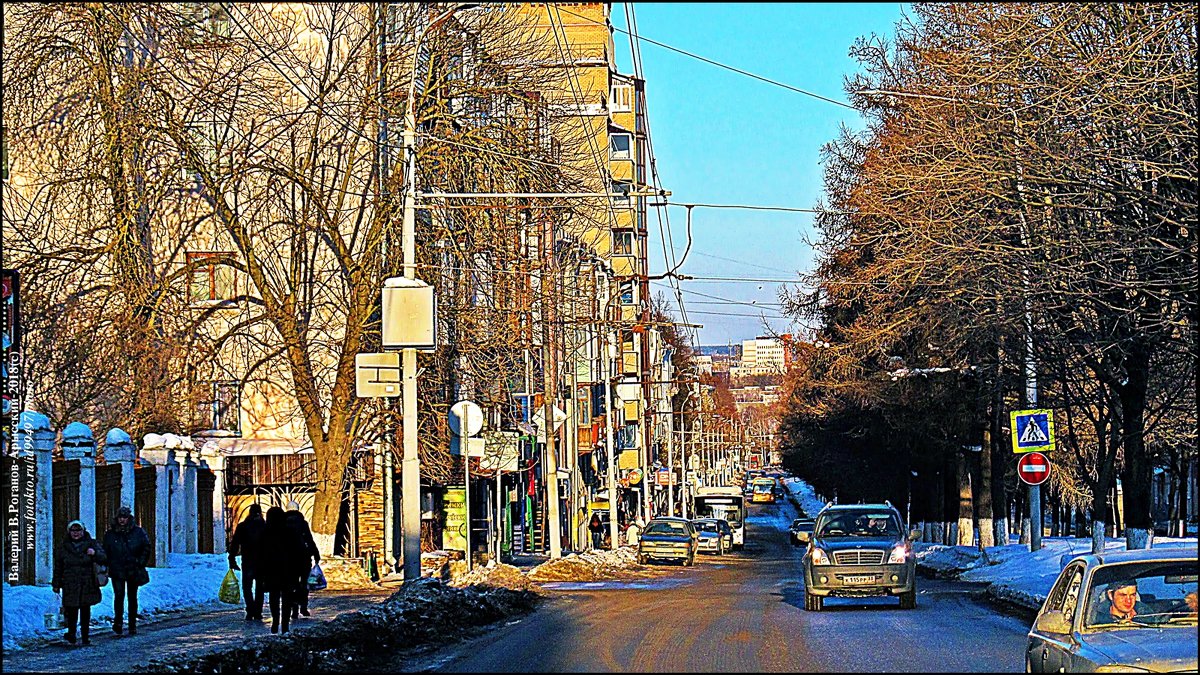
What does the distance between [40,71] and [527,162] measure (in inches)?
355

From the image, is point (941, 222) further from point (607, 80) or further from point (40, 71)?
point (607, 80)

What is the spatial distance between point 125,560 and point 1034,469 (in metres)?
17.7

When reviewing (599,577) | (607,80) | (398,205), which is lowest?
(599,577)

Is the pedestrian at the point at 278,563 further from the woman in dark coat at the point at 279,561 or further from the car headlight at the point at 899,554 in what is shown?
the car headlight at the point at 899,554

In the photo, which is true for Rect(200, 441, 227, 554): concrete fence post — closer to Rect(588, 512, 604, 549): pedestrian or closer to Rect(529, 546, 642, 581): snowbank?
Rect(529, 546, 642, 581): snowbank

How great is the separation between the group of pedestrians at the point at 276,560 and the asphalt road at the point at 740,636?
97.9 inches

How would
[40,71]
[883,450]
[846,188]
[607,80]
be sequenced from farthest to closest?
[607,80]
[883,450]
[846,188]
[40,71]

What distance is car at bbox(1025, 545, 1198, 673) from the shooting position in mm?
10430

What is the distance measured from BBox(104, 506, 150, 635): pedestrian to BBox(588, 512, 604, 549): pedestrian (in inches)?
1657

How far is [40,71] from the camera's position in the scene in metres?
26.7

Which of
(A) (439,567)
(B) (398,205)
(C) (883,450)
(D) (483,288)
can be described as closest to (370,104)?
(B) (398,205)

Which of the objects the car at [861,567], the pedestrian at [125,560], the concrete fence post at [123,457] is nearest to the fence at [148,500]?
the concrete fence post at [123,457]

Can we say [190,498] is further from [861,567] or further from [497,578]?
[861,567]

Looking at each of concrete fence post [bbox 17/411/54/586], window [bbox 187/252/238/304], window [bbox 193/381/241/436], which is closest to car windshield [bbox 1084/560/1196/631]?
concrete fence post [bbox 17/411/54/586]
